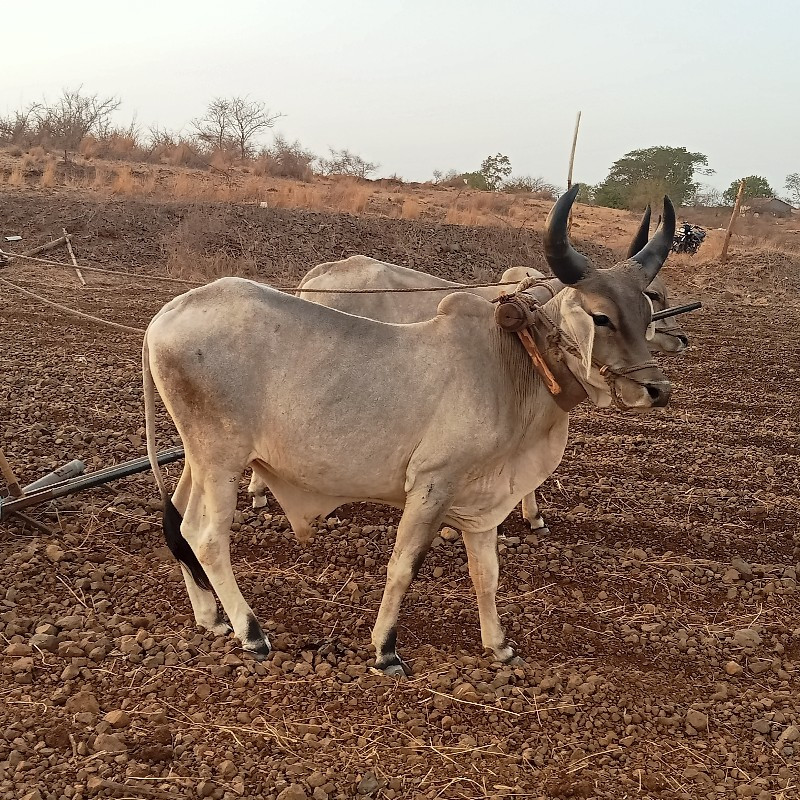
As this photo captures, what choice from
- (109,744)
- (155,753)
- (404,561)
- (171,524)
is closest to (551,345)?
(404,561)

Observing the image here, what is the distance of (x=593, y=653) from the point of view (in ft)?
12.3

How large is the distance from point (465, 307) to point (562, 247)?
0.61 meters

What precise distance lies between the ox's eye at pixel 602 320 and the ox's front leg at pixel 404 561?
3.38ft

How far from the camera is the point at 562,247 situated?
3.15m

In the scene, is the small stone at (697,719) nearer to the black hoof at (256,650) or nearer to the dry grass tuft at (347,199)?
the black hoof at (256,650)

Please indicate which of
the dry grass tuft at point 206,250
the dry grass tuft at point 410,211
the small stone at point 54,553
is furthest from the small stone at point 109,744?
the dry grass tuft at point 410,211

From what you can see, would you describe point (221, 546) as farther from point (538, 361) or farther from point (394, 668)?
point (538, 361)

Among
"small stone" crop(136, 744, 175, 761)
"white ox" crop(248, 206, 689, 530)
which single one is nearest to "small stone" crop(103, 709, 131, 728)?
"small stone" crop(136, 744, 175, 761)

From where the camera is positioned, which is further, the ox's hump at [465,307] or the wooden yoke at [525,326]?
the ox's hump at [465,307]

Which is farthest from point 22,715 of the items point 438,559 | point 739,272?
point 739,272

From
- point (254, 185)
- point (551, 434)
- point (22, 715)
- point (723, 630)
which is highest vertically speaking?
point (254, 185)

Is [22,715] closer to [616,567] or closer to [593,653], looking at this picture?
[593,653]

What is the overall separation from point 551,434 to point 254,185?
65.5ft

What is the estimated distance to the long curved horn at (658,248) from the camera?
11.3 feet
